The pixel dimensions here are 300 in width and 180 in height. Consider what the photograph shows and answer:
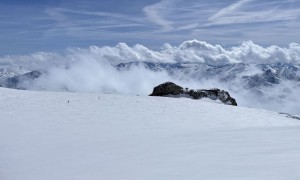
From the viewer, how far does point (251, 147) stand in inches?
520

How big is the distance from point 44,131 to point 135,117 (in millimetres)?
8612

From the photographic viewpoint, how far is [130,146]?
48.6 ft

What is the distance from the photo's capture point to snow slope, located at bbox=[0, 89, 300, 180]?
9.87 metres

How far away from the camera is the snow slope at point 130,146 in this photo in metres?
9.87

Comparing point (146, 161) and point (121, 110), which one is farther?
point (121, 110)

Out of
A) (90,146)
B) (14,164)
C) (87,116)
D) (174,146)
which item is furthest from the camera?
(87,116)

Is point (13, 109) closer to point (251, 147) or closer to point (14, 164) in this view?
point (14, 164)

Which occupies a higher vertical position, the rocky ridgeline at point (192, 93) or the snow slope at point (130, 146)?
the rocky ridgeline at point (192, 93)

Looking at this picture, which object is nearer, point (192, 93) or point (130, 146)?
point (130, 146)

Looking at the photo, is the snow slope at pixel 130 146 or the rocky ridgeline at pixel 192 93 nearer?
the snow slope at pixel 130 146

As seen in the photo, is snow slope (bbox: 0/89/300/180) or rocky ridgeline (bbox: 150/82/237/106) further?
rocky ridgeline (bbox: 150/82/237/106)

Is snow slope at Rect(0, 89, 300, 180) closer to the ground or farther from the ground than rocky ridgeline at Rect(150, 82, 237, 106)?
closer to the ground

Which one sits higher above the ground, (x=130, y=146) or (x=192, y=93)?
(x=192, y=93)

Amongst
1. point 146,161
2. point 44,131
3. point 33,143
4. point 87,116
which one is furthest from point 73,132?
point 146,161
